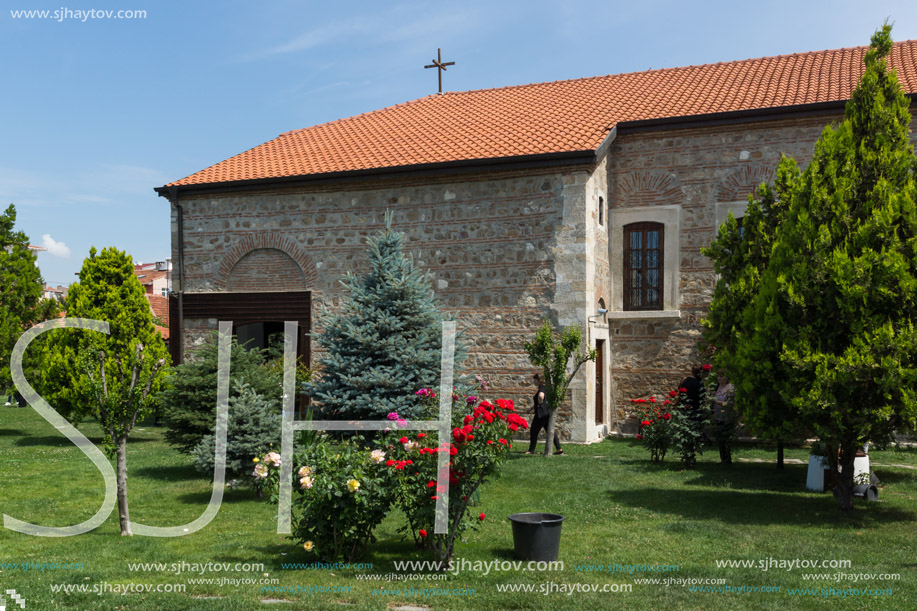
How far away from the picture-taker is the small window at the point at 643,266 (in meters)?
16.0

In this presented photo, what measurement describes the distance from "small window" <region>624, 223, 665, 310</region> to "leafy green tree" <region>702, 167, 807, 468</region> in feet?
9.64

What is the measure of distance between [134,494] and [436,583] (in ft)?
18.4

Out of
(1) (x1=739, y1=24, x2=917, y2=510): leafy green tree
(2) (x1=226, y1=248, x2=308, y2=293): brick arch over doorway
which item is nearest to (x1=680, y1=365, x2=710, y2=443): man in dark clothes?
(1) (x1=739, y1=24, x2=917, y2=510): leafy green tree

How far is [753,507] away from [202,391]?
787 cm

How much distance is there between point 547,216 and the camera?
49.8ft

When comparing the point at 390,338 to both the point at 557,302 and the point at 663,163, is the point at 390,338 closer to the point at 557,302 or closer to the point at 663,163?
the point at 557,302

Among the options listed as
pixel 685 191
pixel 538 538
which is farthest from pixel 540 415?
pixel 538 538

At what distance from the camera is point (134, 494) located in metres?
9.81

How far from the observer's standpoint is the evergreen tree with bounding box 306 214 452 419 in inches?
455

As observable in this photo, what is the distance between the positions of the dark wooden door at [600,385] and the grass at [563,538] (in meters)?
3.24

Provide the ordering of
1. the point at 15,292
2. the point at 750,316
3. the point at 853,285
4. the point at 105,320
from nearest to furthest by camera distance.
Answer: the point at 853,285, the point at 750,316, the point at 105,320, the point at 15,292

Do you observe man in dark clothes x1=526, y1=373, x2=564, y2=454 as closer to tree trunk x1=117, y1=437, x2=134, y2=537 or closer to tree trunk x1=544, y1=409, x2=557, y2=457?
tree trunk x1=544, y1=409, x2=557, y2=457

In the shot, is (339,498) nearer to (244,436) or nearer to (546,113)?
(244,436)

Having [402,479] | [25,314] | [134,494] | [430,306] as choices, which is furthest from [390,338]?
[25,314]
